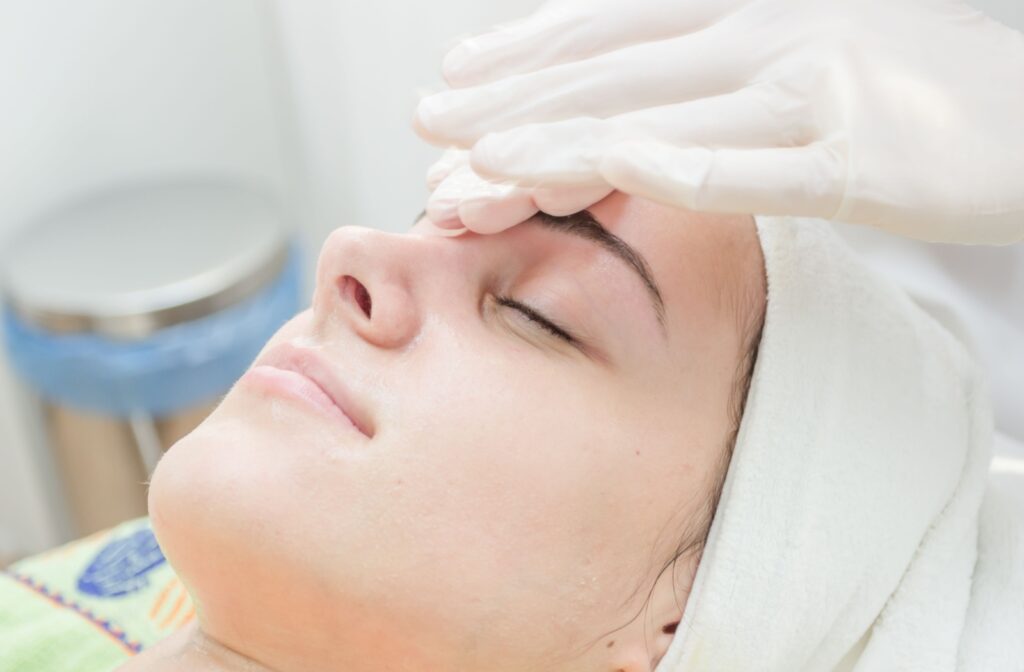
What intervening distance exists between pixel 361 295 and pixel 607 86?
27 cm

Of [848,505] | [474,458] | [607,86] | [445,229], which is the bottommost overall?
[848,505]

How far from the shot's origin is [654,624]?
96 cm

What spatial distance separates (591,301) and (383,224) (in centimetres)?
112

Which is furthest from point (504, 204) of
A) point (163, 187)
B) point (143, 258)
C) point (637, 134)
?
point (163, 187)

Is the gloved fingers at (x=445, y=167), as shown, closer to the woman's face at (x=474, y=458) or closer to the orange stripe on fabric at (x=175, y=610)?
the woman's face at (x=474, y=458)

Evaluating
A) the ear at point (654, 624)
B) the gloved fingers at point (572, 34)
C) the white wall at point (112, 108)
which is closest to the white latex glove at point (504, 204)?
the gloved fingers at point (572, 34)

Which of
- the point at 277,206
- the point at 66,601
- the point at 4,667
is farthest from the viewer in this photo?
the point at 277,206

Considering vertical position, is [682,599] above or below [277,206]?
above

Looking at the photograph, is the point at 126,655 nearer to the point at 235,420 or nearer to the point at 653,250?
the point at 235,420

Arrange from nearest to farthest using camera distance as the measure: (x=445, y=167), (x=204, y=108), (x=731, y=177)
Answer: (x=731, y=177) < (x=445, y=167) < (x=204, y=108)

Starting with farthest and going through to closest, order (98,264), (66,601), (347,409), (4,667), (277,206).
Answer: (277,206) < (98,264) < (66,601) < (4,667) < (347,409)

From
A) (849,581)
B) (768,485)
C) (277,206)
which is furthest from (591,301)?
(277,206)

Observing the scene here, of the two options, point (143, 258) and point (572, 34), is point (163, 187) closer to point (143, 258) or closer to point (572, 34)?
point (143, 258)

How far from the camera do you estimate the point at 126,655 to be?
49.8 inches
